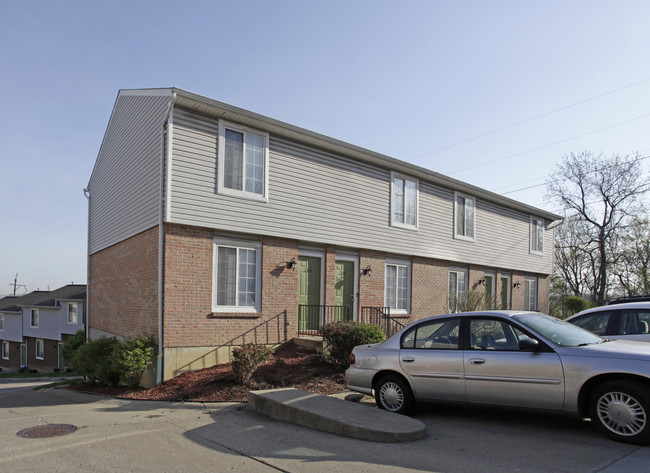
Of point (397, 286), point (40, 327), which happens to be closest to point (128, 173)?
point (397, 286)

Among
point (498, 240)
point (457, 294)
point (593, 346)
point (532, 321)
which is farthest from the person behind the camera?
point (498, 240)

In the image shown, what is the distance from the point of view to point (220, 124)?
1159cm

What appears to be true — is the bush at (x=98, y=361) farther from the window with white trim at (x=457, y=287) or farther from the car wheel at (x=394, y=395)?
the window with white trim at (x=457, y=287)

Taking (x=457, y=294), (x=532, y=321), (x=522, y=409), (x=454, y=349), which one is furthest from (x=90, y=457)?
(x=457, y=294)

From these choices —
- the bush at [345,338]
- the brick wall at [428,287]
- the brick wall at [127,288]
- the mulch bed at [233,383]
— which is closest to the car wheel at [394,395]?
the mulch bed at [233,383]

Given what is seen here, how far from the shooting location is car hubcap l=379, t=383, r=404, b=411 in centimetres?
688

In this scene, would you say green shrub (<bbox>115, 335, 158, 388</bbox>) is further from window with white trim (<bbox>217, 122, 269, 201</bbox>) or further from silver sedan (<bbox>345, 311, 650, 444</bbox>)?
silver sedan (<bbox>345, 311, 650, 444</bbox>)

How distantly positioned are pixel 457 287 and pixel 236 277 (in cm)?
1020

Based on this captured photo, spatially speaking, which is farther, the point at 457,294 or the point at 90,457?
the point at 457,294

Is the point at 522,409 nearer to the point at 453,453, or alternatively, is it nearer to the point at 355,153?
the point at 453,453

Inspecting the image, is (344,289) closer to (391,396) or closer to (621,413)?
(391,396)

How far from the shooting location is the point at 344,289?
1448 cm

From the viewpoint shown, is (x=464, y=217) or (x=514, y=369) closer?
(x=514, y=369)

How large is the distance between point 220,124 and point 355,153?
452 centimetres
